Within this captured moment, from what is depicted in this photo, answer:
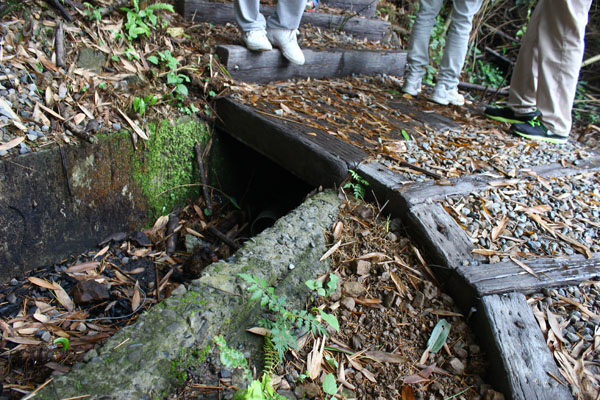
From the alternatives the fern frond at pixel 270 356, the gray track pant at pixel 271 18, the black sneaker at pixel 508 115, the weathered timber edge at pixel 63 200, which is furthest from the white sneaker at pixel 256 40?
the fern frond at pixel 270 356

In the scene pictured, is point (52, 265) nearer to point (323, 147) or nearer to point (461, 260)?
point (323, 147)

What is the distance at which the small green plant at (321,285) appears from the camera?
168cm

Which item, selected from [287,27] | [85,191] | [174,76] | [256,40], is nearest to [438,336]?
[85,191]

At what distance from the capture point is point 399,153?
8.59ft

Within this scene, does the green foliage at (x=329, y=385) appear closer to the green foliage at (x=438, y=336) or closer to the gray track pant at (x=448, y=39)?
the green foliage at (x=438, y=336)

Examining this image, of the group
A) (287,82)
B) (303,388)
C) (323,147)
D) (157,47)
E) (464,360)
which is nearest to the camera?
(303,388)

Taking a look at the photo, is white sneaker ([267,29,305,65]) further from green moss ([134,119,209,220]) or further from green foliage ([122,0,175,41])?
green moss ([134,119,209,220])

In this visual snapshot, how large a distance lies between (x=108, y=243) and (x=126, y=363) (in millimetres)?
1462

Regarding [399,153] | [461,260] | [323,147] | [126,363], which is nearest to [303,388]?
[126,363]

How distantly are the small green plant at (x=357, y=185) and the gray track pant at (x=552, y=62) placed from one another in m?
1.99

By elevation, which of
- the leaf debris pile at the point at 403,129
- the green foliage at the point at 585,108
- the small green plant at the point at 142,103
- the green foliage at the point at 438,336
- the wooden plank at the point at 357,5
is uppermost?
the wooden plank at the point at 357,5

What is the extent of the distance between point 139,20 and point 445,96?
2.71 meters

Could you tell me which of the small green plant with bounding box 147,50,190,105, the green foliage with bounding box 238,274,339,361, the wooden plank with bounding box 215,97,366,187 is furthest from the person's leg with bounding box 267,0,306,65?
the green foliage with bounding box 238,274,339,361

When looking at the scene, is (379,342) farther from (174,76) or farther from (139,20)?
(139,20)
